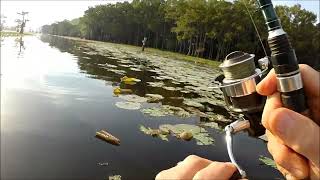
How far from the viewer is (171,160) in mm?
6402

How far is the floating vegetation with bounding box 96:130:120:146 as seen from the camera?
21.7 ft

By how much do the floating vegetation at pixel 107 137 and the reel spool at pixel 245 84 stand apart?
5.14m

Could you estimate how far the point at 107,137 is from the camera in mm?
6719

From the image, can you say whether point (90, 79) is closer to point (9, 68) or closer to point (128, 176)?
point (9, 68)

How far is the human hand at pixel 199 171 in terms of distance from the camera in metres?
1.18

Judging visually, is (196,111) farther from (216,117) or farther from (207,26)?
(207,26)

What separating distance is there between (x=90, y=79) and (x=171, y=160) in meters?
8.96

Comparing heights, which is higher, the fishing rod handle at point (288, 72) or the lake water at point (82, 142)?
the fishing rod handle at point (288, 72)

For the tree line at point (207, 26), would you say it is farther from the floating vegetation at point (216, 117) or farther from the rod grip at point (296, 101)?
the rod grip at point (296, 101)

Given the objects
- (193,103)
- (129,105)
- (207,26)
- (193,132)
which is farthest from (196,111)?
(207,26)

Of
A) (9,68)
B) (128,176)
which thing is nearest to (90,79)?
(9,68)

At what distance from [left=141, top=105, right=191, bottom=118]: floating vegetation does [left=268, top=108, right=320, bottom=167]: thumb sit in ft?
26.0

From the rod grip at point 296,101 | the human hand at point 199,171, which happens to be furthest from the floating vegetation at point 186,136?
the rod grip at point 296,101

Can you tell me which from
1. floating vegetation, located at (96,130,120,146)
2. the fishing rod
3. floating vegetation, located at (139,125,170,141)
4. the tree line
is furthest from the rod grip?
the tree line
